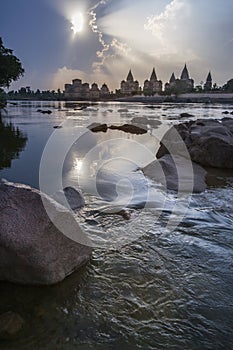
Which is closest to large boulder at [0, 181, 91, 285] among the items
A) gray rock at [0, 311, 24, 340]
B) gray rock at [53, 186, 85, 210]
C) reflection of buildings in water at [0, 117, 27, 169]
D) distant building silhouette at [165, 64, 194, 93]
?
gray rock at [0, 311, 24, 340]

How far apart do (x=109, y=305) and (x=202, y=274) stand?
1.30 metres

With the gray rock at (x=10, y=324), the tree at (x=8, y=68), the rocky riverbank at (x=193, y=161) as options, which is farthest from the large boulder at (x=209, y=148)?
the tree at (x=8, y=68)

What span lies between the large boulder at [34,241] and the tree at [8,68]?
41302mm

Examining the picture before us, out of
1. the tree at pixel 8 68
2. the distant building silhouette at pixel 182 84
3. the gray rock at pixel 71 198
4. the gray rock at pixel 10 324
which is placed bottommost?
the gray rock at pixel 10 324

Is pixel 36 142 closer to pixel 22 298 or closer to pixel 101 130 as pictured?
pixel 101 130

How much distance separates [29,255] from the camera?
320 cm

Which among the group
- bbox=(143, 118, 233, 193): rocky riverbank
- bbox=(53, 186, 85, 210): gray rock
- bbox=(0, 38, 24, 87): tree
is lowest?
bbox=(53, 186, 85, 210): gray rock

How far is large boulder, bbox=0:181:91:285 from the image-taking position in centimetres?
320

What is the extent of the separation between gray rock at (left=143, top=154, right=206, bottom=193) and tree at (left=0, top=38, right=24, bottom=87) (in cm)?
3793

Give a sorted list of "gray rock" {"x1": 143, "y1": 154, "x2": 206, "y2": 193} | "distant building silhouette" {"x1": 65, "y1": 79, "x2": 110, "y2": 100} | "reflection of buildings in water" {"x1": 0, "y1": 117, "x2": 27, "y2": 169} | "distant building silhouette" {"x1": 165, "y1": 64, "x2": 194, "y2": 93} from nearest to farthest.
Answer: "gray rock" {"x1": 143, "y1": 154, "x2": 206, "y2": 193}
"reflection of buildings in water" {"x1": 0, "y1": 117, "x2": 27, "y2": 169}
"distant building silhouette" {"x1": 165, "y1": 64, "x2": 194, "y2": 93}
"distant building silhouette" {"x1": 65, "y1": 79, "x2": 110, "y2": 100}

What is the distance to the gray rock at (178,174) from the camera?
6938 millimetres

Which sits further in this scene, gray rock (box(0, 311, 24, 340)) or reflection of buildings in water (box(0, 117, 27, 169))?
reflection of buildings in water (box(0, 117, 27, 169))

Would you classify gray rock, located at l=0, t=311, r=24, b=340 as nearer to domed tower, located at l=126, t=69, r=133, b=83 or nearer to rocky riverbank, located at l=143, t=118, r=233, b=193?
rocky riverbank, located at l=143, t=118, r=233, b=193

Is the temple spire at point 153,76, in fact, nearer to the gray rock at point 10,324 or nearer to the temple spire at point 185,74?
the temple spire at point 185,74
